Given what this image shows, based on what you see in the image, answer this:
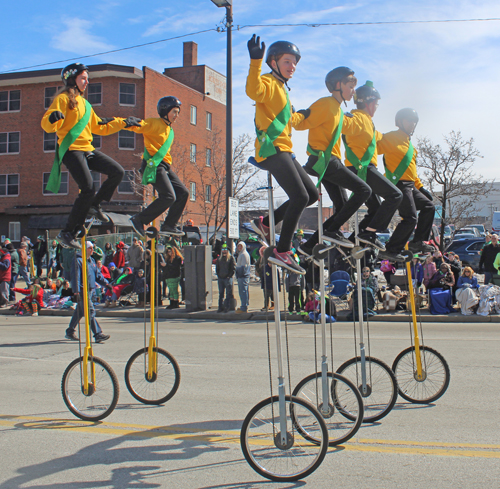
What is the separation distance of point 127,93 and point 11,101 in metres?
9.01

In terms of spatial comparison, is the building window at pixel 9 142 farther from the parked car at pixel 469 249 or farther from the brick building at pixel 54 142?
the parked car at pixel 469 249

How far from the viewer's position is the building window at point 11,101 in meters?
41.1

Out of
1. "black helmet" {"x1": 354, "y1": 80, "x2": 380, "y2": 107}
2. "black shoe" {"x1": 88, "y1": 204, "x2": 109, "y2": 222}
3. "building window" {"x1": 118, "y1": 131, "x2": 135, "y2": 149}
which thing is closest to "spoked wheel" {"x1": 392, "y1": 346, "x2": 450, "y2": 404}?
"black helmet" {"x1": 354, "y1": 80, "x2": 380, "y2": 107}

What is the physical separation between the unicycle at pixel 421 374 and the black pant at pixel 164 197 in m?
2.80

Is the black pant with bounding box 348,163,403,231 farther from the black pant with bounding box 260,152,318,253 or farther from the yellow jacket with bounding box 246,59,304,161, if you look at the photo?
the yellow jacket with bounding box 246,59,304,161

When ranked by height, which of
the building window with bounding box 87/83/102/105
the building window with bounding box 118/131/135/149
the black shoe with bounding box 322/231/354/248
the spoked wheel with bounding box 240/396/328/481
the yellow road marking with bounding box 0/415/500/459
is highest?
the building window with bounding box 87/83/102/105

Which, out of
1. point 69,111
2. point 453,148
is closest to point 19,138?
point 453,148

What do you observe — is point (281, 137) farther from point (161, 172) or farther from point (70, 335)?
point (70, 335)

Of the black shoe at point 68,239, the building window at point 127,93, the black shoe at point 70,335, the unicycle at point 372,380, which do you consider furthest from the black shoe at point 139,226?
the building window at point 127,93

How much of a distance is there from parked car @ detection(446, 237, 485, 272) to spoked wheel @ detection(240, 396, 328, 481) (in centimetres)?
2210

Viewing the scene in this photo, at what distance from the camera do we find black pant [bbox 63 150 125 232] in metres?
6.00

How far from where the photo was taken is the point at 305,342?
11.6 m

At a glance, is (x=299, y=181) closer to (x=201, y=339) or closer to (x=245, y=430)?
(x=245, y=430)

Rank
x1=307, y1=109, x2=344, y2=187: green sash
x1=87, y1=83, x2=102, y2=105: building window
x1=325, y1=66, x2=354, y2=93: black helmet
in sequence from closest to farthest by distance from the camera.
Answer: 1. x1=307, y1=109, x2=344, y2=187: green sash
2. x1=325, y1=66, x2=354, y2=93: black helmet
3. x1=87, y1=83, x2=102, y2=105: building window
